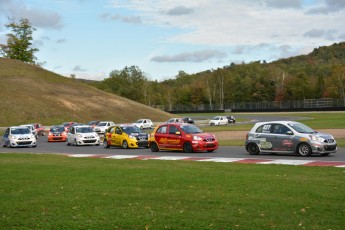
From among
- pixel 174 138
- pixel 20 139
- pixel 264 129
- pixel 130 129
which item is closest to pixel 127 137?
pixel 130 129

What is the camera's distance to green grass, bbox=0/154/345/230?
8188 millimetres

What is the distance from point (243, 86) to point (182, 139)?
404 feet

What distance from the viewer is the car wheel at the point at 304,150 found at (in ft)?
69.2

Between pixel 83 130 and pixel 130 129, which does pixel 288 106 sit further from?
pixel 130 129

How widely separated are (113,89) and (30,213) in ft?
535

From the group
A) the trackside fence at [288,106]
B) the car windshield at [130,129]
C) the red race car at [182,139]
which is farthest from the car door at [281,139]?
the trackside fence at [288,106]

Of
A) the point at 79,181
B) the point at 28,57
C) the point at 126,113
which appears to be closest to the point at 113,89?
the point at 28,57

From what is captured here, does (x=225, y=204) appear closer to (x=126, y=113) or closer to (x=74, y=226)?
(x=74, y=226)

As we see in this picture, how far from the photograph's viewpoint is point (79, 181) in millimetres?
13617

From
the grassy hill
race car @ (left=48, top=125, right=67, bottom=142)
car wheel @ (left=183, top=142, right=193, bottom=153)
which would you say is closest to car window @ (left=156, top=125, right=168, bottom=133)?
car wheel @ (left=183, top=142, right=193, bottom=153)

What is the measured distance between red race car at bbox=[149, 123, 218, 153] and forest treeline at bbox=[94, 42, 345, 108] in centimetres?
10426

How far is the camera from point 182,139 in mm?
25859

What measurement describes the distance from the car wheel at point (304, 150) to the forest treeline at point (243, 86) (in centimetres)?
10769

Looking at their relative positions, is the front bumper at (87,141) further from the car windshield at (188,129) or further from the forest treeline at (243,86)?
the forest treeline at (243,86)
